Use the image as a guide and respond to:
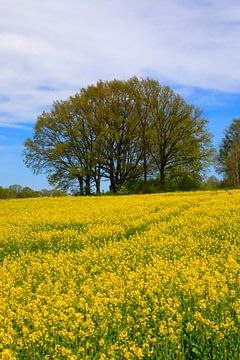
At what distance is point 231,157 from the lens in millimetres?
62188

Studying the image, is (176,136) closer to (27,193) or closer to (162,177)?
(162,177)

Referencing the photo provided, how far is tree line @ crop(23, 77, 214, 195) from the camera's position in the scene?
49.4 m

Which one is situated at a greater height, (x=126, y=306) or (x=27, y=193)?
(x=27, y=193)

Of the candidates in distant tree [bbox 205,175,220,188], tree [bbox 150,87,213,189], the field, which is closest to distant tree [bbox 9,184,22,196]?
tree [bbox 150,87,213,189]

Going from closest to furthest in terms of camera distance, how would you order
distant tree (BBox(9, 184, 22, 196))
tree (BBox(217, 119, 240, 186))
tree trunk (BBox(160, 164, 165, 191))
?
tree trunk (BBox(160, 164, 165, 191)) < distant tree (BBox(9, 184, 22, 196)) < tree (BBox(217, 119, 240, 186))

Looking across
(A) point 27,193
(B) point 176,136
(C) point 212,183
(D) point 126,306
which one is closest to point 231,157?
(C) point 212,183

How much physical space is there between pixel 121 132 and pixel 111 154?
113 inches

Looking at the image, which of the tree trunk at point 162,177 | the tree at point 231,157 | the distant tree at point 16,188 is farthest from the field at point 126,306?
the tree at point 231,157

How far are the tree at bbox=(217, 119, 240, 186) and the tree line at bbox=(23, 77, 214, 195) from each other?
11487mm

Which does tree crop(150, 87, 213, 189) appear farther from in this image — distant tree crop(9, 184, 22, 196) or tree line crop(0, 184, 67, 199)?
distant tree crop(9, 184, 22, 196)

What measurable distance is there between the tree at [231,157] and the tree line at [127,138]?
452 inches

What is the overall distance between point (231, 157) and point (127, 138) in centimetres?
1966

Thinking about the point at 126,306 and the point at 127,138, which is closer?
the point at 126,306

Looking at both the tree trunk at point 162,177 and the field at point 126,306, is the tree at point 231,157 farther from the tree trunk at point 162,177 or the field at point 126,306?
the field at point 126,306
